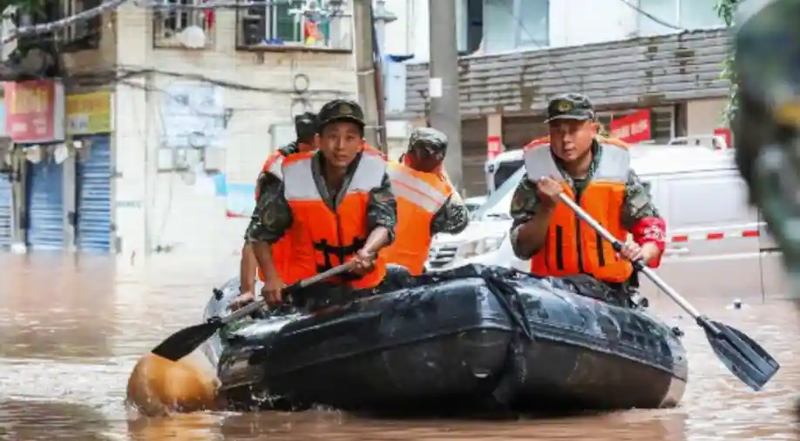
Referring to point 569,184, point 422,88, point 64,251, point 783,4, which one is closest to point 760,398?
point 569,184

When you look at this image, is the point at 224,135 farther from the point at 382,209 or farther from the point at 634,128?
the point at 382,209

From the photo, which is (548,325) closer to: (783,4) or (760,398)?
(760,398)

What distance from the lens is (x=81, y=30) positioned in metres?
33.1

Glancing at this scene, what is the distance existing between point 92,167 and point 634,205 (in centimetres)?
2598

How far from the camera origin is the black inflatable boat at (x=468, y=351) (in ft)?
26.0

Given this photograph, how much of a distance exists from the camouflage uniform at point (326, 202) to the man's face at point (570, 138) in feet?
2.75

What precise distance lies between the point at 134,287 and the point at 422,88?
37.4 ft

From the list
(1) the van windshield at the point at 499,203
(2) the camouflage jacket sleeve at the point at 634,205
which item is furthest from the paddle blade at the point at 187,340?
(1) the van windshield at the point at 499,203

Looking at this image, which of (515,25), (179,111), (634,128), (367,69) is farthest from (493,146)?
(367,69)

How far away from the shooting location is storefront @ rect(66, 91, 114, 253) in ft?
107

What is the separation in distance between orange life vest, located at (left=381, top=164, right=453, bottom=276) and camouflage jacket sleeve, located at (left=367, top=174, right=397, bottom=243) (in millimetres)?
892

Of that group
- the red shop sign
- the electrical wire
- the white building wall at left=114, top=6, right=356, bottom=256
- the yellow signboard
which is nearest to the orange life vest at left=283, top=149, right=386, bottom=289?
the electrical wire

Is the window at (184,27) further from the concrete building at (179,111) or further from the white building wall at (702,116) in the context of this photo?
the white building wall at (702,116)

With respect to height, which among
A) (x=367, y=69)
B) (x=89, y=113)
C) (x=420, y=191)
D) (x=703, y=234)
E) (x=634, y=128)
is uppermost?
(x=89, y=113)
